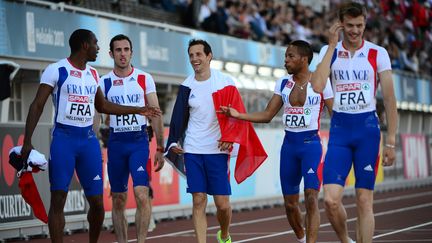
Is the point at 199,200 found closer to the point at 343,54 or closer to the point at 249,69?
the point at 343,54

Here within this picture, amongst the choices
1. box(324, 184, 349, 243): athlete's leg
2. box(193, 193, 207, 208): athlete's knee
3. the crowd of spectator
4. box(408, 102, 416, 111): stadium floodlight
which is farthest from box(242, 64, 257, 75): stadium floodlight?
box(324, 184, 349, 243): athlete's leg

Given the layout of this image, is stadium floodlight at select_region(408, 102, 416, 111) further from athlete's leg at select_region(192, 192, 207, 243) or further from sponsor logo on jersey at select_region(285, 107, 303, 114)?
athlete's leg at select_region(192, 192, 207, 243)

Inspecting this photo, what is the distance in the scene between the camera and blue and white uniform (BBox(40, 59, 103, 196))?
11961 mm

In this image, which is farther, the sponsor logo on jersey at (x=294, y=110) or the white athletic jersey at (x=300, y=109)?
the sponsor logo on jersey at (x=294, y=110)

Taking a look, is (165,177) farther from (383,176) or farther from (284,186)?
(383,176)

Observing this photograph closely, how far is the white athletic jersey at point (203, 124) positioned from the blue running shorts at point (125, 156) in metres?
0.89

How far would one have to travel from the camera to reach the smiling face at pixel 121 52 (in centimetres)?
1361

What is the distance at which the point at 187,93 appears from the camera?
12.8 metres

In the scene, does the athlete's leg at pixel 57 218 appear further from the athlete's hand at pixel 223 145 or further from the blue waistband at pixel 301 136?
the blue waistband at pixel 301 136

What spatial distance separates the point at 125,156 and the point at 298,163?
6.54 ft

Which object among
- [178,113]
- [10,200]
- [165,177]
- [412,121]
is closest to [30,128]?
[178,113]

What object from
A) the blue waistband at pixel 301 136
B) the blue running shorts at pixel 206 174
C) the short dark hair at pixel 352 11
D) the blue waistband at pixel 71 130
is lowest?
the blue running shorts at pixel 206 174

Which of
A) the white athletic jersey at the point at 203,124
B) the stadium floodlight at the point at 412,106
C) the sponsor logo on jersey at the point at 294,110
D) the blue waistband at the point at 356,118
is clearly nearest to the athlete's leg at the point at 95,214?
the white athletic jersey at the point at 203,124

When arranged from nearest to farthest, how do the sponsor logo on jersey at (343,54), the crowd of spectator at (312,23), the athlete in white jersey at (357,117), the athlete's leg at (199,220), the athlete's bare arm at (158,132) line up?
the athlete in white jersey at (357,117)
the sponsor logo on jersey at (343,54)
the athlete's leg at (199,220)
the athlete's bare arm at (158,132)
the crowd of spectator at (312,23)
